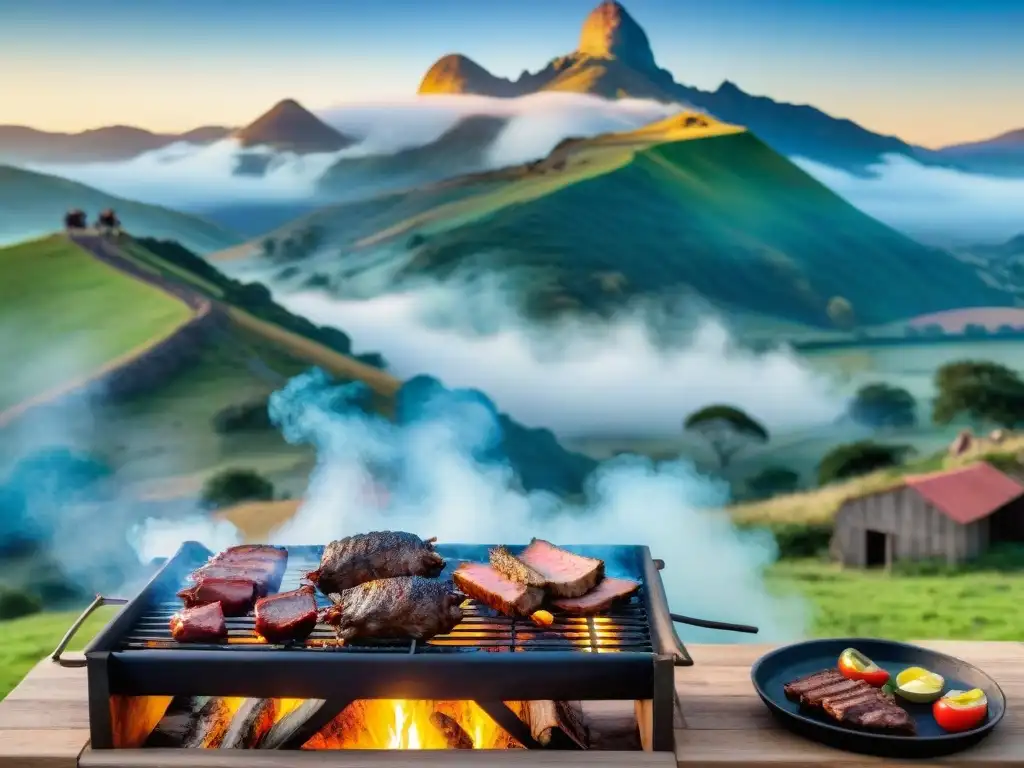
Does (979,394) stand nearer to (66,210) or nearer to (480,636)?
(480,636)

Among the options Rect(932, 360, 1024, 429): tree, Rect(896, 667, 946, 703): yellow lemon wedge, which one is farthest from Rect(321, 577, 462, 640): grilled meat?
Rect(932, 360, 1024, 429): tree

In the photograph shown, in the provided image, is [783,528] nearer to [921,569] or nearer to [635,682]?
[921,569]

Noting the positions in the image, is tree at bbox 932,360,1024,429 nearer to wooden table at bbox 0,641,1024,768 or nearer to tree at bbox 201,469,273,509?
wooden table at bbox 0,641,1024,768

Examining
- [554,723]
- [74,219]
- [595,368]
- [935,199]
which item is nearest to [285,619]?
[554,723]

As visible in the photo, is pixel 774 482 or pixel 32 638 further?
pixel 774 482

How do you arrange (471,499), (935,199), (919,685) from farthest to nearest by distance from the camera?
1. (935,199)
2. (471,499)
3. (919,685)
